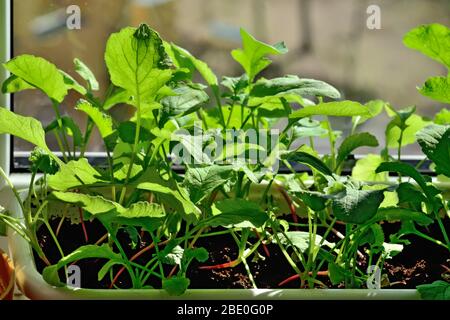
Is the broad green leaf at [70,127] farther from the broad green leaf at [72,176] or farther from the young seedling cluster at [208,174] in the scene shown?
the broad green leaf at [72,176]

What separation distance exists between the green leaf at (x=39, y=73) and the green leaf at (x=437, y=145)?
0.32 meters

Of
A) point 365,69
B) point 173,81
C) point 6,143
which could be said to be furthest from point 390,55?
point 6,143

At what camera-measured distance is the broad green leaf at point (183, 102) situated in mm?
733

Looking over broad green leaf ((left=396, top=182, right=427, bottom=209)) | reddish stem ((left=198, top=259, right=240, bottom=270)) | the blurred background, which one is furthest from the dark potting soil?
the blurred background

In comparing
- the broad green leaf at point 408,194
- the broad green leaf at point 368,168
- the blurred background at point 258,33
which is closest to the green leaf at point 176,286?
the broad green leaf at point 408,194

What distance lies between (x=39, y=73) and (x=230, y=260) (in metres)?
0.27

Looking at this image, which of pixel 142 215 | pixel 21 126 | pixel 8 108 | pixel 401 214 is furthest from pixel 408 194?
pixel 8 108

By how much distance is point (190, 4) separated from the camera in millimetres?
1022

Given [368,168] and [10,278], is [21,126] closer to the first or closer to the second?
[10,278]

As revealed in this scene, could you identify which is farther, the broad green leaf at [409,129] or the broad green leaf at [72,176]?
the broad green leaf at [409,129]

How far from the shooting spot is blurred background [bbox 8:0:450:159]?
1.00m

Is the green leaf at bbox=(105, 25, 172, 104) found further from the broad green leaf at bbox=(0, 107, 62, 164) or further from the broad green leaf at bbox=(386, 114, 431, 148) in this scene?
the broad green leaf at bbox=(386, 114, 431, 148)
